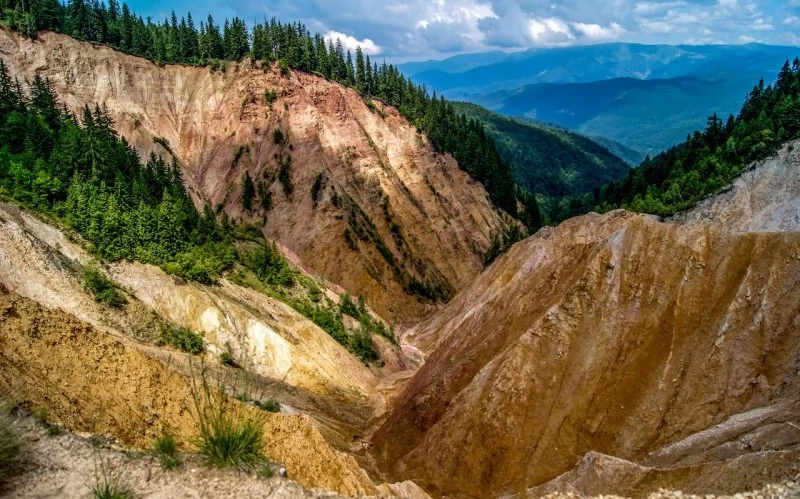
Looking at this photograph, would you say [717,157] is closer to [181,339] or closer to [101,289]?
[181,339]

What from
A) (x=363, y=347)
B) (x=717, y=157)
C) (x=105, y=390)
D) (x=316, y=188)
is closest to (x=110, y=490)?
(x=105, y=390)

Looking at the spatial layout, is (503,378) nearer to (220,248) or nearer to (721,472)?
(721,472)

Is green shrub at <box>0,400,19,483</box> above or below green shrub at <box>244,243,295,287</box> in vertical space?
above

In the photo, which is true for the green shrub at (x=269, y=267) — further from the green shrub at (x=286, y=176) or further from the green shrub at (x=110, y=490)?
the green shrub at (x=110, y=490)

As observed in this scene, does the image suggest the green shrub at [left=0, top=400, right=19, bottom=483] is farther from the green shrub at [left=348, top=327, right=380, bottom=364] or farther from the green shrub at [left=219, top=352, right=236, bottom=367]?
the green shrub at [left=348, top=327, right=380, bottom=364]

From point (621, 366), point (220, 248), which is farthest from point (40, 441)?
point (220, 248)

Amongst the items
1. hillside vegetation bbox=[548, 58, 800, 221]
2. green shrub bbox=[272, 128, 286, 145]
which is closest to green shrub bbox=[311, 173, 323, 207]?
green shrub bbox=[272, 128, 286, 145]
